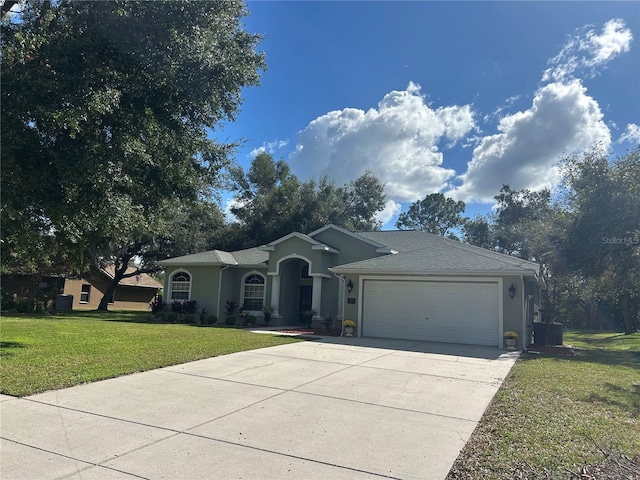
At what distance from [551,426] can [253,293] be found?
1862cm

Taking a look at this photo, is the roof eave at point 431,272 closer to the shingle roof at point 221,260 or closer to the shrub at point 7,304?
the shingle roof at point 221,260

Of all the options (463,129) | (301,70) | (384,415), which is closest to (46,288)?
(301,70)

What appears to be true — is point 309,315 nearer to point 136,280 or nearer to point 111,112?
point 111,112

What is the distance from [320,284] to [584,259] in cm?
1110

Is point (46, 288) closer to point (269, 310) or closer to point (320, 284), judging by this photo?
point (269, 310)

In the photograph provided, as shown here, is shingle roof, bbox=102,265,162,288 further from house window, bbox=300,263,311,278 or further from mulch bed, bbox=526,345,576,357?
mulch bed, bbox=526,345,576,357

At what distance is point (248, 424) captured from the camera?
17.4 feet

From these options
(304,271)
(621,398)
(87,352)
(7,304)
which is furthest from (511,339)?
(7,304)

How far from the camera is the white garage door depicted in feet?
47.6

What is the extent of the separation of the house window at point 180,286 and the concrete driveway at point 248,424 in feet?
48.7

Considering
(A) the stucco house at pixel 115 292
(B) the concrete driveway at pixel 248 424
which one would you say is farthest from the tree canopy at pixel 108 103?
(A) the stucco house at pixel 115 292

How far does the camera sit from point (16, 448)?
4336 millimetres

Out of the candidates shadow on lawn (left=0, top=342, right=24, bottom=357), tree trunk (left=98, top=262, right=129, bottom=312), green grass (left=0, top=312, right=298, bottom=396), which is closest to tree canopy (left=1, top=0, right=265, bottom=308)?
shadow on lawn (left=0, top=342, right=24, bottom=357)

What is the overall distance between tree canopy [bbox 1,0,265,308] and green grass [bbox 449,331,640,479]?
714 cm
